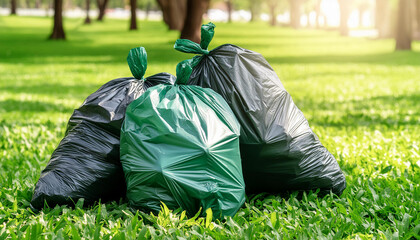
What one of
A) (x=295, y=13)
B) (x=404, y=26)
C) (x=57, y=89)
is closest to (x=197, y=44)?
(x=57, y=89)

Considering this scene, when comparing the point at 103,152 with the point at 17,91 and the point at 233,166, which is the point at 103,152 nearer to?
the point at 233,166

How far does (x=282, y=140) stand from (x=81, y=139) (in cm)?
122

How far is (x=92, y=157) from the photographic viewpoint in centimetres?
326

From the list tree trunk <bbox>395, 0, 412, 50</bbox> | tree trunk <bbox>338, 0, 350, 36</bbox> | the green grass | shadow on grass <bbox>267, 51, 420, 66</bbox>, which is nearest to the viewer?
the green grass

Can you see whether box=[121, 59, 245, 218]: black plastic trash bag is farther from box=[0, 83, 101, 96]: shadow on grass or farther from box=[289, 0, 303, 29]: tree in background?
box=[289, 0, 303, 29]: tree in background

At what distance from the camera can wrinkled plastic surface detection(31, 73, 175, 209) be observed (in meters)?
3.15

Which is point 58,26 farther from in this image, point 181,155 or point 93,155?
point 181,155

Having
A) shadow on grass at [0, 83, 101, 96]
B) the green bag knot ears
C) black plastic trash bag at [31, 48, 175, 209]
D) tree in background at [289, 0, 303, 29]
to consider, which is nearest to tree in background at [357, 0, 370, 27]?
tree in background at [289, 0, 303, 29]

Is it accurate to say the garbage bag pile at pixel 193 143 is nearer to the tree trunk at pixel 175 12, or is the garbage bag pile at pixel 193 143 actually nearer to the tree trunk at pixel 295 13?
the tree trunk at pixel 175 12

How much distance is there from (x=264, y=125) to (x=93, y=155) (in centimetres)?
104

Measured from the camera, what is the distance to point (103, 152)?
10.6ft

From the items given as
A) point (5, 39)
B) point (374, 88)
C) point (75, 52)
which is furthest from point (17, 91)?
point (5, 39)

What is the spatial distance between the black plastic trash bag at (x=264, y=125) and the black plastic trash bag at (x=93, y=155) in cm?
35

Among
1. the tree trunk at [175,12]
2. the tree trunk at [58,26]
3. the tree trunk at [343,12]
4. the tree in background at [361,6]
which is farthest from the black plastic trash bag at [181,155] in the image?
the tree in background at [361,6]
